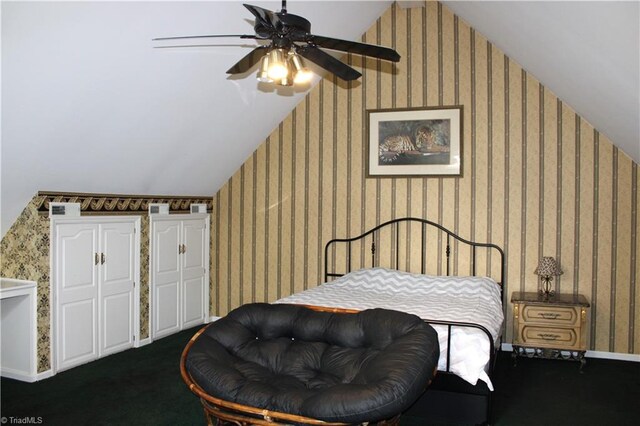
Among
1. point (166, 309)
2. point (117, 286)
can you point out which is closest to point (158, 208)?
point (117, 286)

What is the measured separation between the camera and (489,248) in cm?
539

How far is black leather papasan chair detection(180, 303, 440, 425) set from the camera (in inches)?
98.7

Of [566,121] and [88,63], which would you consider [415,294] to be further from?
[88,63]

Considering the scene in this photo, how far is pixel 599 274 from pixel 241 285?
150 inches

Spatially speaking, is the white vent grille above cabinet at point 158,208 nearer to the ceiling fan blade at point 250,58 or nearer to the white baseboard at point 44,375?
the white baseboard at point 44,375

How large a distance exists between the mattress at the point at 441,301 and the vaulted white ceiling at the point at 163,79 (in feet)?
5.84

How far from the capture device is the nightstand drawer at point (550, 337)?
475cm

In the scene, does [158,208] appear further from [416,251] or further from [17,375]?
[416,251]

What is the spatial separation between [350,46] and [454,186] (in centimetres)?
281

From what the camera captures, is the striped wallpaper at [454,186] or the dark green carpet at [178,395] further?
the striped wallpaper at [454,186]

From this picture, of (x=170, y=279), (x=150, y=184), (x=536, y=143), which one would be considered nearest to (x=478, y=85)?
(x=536, y=143)

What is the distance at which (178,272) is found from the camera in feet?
19.6

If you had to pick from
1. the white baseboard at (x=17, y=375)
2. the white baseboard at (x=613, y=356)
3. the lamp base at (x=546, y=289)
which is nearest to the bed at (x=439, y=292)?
the lamp base at (x=546, y=289)

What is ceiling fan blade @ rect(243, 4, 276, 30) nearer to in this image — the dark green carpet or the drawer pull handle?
the dark green carpet
